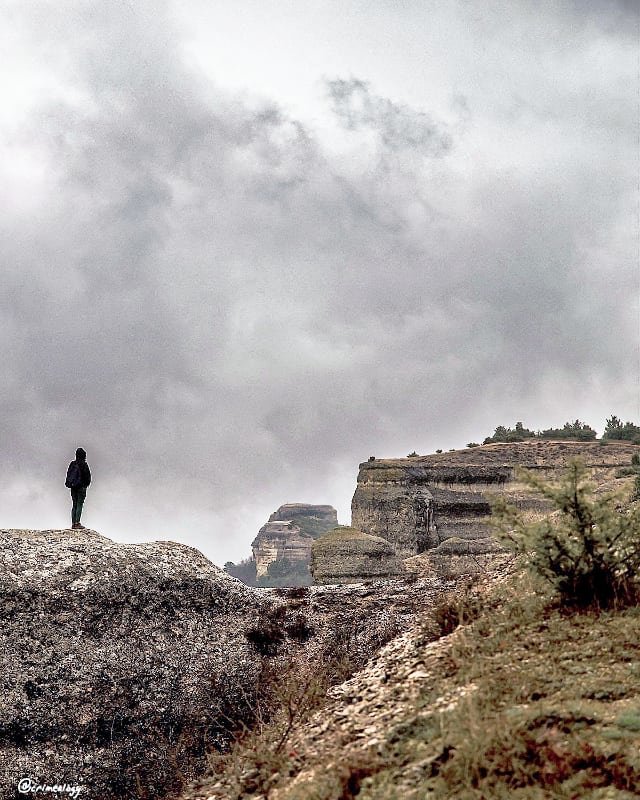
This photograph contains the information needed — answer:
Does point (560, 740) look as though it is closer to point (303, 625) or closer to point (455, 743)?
point (455, 743)

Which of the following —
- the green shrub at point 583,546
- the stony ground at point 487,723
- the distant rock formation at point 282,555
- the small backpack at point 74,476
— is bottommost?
the stony ground at point 487,723

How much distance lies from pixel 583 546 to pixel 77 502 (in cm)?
1367

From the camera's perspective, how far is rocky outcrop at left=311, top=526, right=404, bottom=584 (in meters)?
41.2

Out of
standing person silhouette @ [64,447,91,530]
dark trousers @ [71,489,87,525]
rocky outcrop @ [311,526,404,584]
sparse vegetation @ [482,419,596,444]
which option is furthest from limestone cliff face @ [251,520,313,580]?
standing person silhouette @ [64,447,91,530]

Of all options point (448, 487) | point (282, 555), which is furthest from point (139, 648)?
point (282, 555)

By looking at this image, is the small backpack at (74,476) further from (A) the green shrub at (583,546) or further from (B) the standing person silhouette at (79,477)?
(A) the green shrub at (583,546)

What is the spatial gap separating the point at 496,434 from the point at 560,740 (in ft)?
256

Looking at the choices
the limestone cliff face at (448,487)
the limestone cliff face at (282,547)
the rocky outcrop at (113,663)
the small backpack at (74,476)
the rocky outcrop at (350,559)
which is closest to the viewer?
the rocky outcrop at (113,663)

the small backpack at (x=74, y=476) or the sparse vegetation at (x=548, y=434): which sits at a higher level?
the sparse vegetation at (x=548, y=434)

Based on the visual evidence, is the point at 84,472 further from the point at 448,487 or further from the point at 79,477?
the point at 448,487

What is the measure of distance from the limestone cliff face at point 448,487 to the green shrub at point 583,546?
147 feet

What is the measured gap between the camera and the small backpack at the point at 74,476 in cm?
1883

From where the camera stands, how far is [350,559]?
42531 mm

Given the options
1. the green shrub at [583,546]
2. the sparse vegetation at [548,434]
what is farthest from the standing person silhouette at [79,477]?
the sparse vegetation at [548,434]
